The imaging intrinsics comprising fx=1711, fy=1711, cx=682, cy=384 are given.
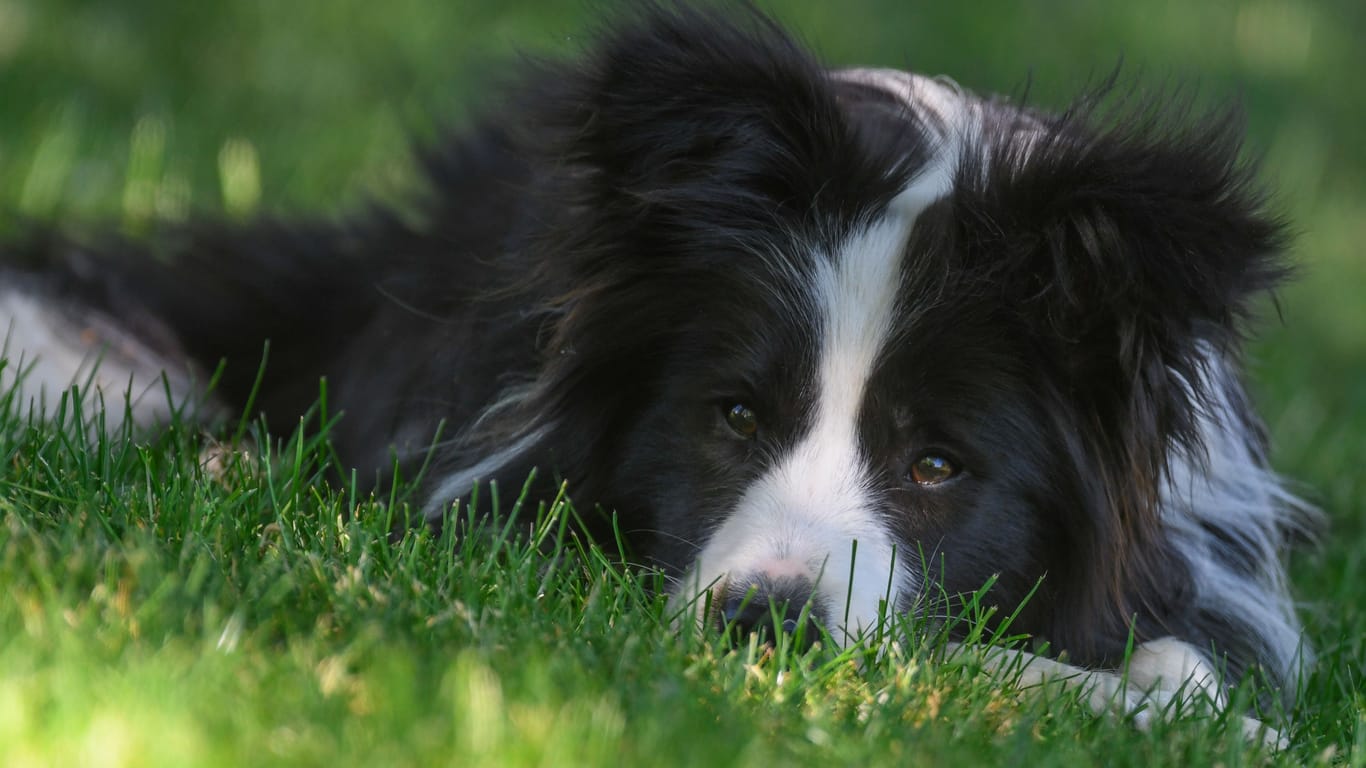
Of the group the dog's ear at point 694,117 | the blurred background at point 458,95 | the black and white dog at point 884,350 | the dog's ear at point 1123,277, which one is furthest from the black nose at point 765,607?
the blurred background at point 458,95

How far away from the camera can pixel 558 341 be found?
149 inches

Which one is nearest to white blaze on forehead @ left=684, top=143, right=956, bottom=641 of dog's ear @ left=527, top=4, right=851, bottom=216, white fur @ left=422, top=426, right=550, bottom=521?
dog's ear @ left=527, top=4, right=851, bottom=216

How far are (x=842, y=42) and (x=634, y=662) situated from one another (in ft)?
21.4

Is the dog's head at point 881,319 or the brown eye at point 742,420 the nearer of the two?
the dog's head at point 881,319

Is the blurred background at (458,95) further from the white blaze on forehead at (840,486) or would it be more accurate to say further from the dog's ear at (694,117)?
the white blaze on forehead at (840,486)

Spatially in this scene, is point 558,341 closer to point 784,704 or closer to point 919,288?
point 919,288

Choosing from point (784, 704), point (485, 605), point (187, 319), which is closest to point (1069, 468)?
point (784, 704)

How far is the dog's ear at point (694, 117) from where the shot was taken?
3531 millimetres

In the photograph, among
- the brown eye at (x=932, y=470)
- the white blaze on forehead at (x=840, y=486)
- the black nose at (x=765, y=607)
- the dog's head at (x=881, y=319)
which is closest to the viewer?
the black nose at (x=765, y=607)

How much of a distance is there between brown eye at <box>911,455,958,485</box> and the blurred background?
0.96 metres

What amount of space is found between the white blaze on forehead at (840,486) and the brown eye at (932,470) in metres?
0.11

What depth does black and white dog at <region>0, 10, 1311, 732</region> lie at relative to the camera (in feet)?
11.0

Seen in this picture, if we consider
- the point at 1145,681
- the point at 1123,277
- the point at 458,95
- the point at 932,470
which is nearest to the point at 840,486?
the point at 932,470

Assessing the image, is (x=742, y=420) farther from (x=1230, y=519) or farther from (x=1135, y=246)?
(x=1230, y=519)
